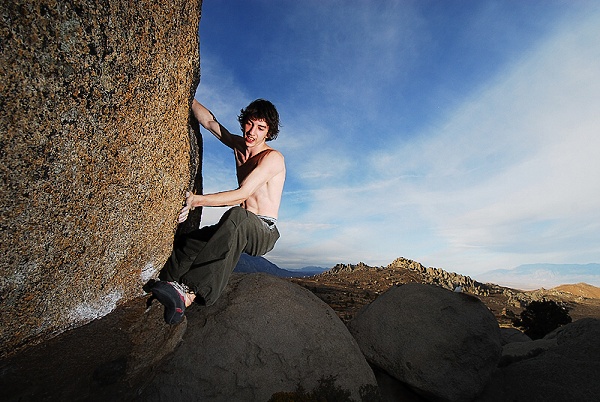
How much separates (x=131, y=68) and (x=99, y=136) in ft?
2.30

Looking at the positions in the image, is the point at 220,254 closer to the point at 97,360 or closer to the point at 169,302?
the point at 169,302

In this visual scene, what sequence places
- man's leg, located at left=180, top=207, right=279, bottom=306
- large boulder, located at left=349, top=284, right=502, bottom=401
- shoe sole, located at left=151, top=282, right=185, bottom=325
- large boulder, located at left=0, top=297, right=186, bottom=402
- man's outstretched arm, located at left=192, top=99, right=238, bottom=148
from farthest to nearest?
large boulder, located at left=349, top=284, right=502, bottom=401, man's outstretched arm, located at left=192, top=99, right=238, bottom=148, man's leg, located at left=180, top=207, right=279, bottom=306, shoe sole, located at left=151, top=282, right=185, bottom=325, large boulder, located at left=0, top=297, right=186, bottom=402

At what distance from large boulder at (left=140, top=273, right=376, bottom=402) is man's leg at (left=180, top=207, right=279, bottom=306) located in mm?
649

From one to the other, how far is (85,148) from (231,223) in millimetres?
1809

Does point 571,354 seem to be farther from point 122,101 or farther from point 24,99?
point 24,99

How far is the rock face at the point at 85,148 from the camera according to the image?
2.48m

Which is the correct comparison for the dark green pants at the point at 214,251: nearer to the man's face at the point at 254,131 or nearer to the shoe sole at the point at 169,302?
the shoe sole at the point at 169,302

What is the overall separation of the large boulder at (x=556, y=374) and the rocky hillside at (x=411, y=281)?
15.5m

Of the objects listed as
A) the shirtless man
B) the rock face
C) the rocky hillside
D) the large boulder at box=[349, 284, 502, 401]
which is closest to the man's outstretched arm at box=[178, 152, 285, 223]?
the shirtless man

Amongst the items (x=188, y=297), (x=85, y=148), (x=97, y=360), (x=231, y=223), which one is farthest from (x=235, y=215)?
(x=97, y=360)

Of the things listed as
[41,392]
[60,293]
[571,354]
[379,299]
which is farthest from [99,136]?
[571,354]

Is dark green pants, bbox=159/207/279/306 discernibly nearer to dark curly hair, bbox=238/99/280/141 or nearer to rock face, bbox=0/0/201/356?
rock face, bbox=0/0/201/356

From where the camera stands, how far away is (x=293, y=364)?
4695 millimetres

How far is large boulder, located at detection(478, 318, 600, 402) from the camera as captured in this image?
6285 millimetres
